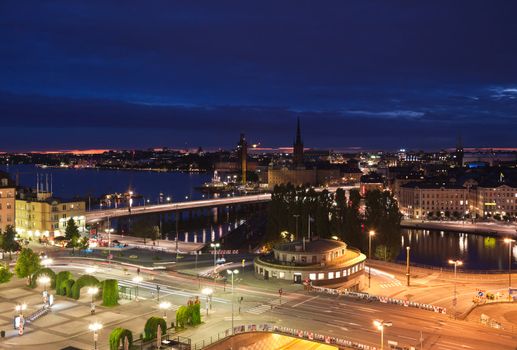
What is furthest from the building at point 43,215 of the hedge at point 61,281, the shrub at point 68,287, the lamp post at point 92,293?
the lamp post at point 92,293

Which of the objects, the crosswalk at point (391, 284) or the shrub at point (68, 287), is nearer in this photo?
the shrub at point (68, 287)

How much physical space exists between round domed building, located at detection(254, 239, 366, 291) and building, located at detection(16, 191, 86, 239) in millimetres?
32836

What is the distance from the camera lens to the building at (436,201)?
106 metres

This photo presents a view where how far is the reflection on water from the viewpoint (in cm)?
6519

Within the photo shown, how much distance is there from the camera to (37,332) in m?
28.1

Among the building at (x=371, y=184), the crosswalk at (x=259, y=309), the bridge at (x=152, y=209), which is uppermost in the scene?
the building at (x=371, y=184)

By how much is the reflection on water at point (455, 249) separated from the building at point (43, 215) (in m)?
40.9

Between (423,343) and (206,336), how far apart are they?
1016cm

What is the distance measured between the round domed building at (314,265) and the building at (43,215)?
3284 centimetres

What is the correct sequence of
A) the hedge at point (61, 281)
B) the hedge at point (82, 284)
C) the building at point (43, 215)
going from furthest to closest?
the building at point (43, 215) < the hedge at point (61, 281) < the hedge at point (82, 284)

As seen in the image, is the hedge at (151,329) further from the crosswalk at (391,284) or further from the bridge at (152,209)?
the bridge at (152,209)

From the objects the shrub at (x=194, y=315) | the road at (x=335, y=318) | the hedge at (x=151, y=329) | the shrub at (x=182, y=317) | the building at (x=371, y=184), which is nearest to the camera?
the road at (x=335, y=318)

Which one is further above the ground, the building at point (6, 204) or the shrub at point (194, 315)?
the building at point (6, 204)

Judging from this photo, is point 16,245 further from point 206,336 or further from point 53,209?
point 206,336
